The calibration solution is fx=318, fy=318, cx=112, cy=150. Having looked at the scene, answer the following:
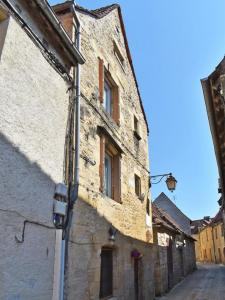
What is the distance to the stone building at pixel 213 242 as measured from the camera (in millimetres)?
35778

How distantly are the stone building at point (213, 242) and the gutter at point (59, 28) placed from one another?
92.3ft

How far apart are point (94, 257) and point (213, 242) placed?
128 ft

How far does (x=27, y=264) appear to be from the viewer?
4.21 m

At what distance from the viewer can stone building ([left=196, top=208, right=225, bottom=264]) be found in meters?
35.8

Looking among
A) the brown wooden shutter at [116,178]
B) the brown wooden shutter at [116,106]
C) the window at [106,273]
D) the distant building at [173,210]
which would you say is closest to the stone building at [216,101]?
the brown wooden shutter at [116,106]

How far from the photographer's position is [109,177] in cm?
846

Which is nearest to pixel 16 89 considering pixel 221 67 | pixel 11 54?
pixel 11 54

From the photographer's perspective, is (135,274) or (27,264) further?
(135,274)

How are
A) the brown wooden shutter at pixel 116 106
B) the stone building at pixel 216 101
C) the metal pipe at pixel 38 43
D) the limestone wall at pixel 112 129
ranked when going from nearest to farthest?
the metal pipe at pixel 38 43, the limestone wall at pixel 112 129, the stone building at pixel 216 101, the brown wooden shutter at pixel 116 106

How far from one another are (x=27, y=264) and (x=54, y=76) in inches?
125

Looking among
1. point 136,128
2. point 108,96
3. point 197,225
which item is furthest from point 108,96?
point 197,225

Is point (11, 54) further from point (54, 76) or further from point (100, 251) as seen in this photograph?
point (100, 251)

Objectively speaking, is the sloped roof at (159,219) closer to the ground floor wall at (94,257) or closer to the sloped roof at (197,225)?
the ground floor wall at (94,257)

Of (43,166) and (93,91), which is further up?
(93,91)
